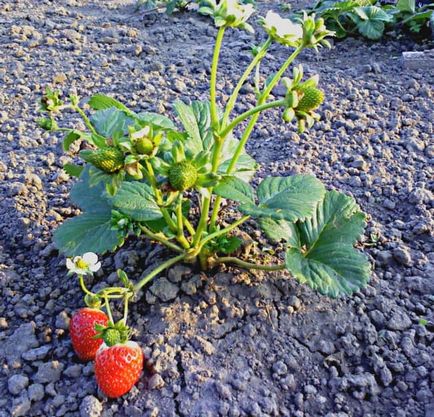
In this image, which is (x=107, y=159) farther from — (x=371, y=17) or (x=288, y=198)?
(x=371, y=17)

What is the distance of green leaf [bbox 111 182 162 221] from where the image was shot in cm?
170

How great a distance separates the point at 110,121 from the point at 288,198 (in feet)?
2.07

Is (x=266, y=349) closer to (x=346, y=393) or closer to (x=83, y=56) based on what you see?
(x=346, y=393)

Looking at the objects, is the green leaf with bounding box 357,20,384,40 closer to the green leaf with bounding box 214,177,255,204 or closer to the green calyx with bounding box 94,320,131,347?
the green leaf with bounding box 214,177,255,204

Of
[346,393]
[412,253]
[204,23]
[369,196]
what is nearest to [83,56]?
[204,23]

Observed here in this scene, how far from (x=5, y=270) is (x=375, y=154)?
4.86 ft

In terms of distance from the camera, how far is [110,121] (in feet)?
6.71

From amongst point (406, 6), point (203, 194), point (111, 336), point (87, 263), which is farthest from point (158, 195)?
point (406, 6)

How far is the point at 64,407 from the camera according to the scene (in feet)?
5.70

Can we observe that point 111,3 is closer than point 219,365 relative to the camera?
No

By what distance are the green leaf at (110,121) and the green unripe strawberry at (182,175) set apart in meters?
0.51

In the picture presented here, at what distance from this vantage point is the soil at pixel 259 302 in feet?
5.79

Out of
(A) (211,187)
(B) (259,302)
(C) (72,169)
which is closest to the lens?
(A) (211,187)

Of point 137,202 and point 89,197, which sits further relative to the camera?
point 89,197
